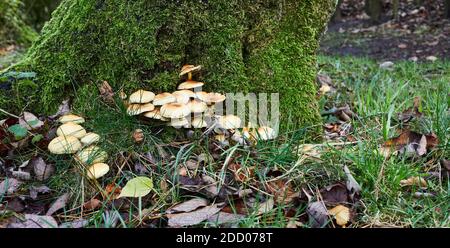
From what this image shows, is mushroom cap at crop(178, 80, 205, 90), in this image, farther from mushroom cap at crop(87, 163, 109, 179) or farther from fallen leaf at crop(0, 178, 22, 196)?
fallen leaf at crop(0, 178, 22, 196)

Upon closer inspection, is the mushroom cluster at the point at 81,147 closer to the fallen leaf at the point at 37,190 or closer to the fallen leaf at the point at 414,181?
the fallen leaf at the point at 37,190

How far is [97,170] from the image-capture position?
88.6 inches

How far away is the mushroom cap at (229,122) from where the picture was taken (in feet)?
8.39

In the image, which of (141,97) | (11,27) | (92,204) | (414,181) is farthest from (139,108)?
(11,27)

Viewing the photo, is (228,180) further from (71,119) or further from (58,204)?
(71,119)

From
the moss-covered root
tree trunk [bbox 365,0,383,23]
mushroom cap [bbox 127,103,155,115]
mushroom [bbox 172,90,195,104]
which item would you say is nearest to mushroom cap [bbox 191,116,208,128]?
mushroom [bbox 172,90,195,104]

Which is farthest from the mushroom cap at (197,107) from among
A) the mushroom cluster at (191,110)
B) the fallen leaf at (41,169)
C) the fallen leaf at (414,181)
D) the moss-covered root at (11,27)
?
the moss-covered root at (11,27)

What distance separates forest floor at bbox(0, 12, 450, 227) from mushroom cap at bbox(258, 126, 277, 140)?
4 centimetres

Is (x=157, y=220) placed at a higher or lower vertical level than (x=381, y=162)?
lower

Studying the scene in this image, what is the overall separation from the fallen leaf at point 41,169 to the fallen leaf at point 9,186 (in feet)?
0.32

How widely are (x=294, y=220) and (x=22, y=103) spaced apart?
5.99ft
